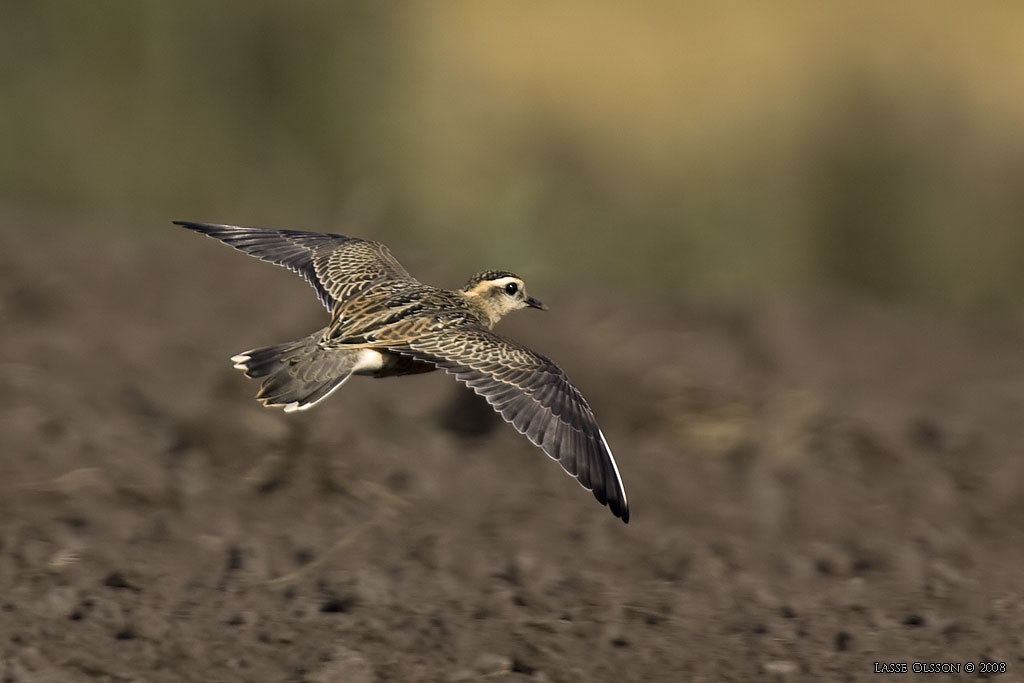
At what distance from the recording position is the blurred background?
5.46 metres

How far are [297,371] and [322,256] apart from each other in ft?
4.11

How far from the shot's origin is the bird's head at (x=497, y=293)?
269 inches

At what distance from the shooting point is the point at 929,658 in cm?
524

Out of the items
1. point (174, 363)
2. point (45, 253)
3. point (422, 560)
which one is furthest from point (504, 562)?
point (45, 253)

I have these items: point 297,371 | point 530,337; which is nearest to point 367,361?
point 297,371

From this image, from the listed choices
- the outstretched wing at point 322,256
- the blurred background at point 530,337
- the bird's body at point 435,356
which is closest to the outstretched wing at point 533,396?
the bird's body at point 435,356

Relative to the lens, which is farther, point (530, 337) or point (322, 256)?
point (530, 337)

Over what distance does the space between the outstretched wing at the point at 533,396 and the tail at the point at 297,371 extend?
0.28 metres

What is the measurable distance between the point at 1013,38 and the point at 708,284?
388 cm

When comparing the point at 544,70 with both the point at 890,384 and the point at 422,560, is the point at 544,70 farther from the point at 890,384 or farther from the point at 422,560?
the point at 422,560

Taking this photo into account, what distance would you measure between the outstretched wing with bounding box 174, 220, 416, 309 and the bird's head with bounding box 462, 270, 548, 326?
0.36 metres

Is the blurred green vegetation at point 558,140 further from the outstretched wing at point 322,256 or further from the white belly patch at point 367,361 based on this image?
the white belly patch at point 367,361

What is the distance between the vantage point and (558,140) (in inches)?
495

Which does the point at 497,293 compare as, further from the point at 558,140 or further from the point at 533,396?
the point at 558,140
